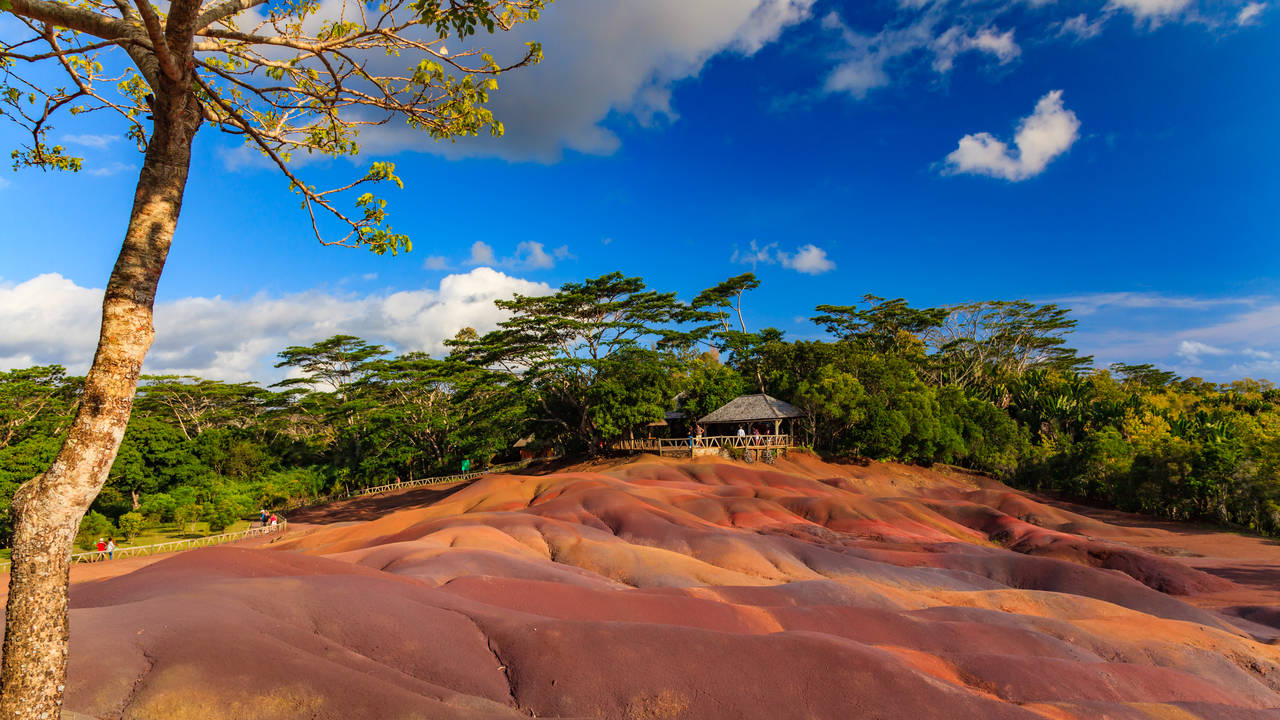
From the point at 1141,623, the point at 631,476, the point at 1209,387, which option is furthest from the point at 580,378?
the point at 1209,387

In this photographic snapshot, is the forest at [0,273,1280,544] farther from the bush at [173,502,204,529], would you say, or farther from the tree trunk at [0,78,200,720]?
the tree trunk at [0,78,200,720]

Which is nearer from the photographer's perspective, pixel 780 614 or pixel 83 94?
pixel 83 94

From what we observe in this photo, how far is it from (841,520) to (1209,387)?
61.7m

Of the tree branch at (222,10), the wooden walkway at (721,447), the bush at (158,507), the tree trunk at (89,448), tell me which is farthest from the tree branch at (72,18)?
the wooden walkway at (721,447)

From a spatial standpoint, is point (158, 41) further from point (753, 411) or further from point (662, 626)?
point (753, 411)

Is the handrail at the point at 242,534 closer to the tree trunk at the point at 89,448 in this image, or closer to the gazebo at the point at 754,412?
the tree trunk at the point at 89,448

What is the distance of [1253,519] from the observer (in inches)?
1262

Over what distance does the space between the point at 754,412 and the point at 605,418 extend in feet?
37.9

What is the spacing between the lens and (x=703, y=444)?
44.1 m

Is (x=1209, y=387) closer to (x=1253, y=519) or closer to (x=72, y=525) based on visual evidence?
(x=1253, y=519)

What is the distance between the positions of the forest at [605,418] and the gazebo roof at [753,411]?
4.62 ft

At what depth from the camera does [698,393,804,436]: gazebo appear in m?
44.3

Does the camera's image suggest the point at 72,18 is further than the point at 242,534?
No

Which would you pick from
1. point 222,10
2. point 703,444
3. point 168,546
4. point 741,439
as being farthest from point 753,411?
point 222,10
